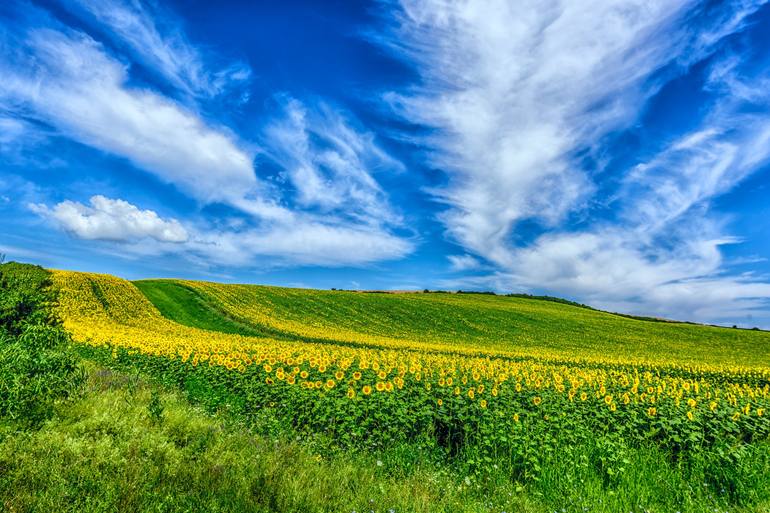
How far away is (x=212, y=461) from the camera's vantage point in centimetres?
559

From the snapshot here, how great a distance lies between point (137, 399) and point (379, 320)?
3961 cm

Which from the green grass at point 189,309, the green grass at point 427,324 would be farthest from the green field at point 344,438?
the green grass at point 189,309

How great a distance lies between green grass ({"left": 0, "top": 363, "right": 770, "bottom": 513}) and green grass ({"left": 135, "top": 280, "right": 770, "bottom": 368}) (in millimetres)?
24585

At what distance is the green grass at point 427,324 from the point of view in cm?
3815

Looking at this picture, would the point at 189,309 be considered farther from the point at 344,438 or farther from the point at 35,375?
the point at 344,438

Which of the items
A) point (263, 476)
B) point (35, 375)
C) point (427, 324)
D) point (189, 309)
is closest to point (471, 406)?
point (263, 476)

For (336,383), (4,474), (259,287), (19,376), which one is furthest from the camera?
(259,287)

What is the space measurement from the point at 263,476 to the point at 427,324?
141 feet

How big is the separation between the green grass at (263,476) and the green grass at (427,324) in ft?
80.7

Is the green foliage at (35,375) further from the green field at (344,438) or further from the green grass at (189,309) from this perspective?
the green grass at (189,309)

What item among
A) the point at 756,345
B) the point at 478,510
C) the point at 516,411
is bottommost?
→ the point at 478,510

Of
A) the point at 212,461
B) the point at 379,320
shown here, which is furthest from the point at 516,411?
the point at 379,320

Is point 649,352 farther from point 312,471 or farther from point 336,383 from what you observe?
point 312,471

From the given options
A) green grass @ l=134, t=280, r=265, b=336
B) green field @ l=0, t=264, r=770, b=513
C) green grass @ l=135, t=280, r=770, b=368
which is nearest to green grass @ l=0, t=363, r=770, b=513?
green field @ l=0, t=264, r=770, b=513
